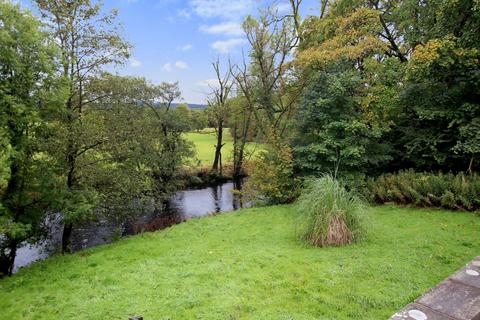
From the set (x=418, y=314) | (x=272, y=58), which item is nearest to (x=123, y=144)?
(x=418, y=314)

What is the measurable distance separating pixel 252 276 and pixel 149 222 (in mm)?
9038

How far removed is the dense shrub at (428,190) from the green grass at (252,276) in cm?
48

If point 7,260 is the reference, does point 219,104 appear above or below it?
above

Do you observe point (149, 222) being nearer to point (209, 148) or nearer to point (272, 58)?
point (272, 58)

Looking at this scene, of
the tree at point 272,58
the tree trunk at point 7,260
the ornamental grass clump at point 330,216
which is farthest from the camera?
the tree at point 272,58

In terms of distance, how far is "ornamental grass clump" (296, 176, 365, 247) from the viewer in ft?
19.3

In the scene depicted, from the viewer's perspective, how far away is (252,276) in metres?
4.78

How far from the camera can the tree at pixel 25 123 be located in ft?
19.4

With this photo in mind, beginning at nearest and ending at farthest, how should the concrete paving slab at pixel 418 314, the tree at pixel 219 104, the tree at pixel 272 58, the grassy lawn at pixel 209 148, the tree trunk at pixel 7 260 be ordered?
1. the concrete paving slab at pixel 418 314
2. the tree trunk at pixel 7 260
3. the tree at pixel 272 58
4. the tree at pixel 219 104
5. the grassy lawn at pixel 209 148

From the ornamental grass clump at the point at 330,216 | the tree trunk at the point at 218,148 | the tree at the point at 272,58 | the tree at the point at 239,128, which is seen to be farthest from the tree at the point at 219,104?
the ornamental grass clump at the point at 330,216

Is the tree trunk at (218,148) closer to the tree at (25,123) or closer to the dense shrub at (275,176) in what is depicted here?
the dense shrub at (275,176)

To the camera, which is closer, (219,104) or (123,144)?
(123,144)

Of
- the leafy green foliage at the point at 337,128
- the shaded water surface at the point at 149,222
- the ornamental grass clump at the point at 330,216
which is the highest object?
the leafy green foliage at the point at 337,128

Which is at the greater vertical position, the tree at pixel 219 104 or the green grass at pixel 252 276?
the tree at pixel 219 104
